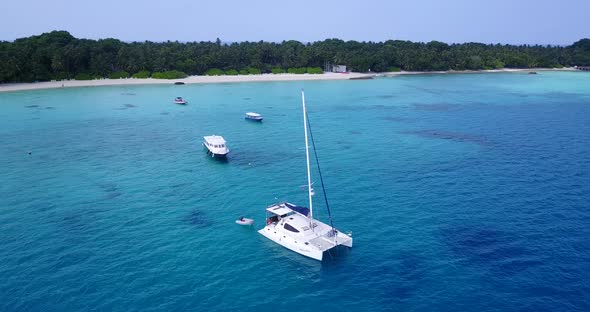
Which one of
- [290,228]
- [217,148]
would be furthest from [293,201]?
[217,148]

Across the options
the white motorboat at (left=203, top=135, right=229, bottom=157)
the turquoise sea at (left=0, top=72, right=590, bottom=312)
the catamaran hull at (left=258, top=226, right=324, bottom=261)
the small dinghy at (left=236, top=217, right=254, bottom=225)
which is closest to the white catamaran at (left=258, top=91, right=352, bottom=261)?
the catamaran hull at (left=258, top=226, right=324, bottom=261)

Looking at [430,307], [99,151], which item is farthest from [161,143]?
[430,307]

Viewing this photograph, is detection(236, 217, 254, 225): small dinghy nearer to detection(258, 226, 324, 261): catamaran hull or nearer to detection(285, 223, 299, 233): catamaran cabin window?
detection(258, 226, 324, 261): catamaran hull

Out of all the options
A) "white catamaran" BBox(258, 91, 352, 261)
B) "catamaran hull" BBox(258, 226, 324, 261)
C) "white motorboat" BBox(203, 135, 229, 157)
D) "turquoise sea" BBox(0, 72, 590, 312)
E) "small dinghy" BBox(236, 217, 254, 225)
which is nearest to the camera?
"turquoise sea" BBox(0, 72, 590, 312)

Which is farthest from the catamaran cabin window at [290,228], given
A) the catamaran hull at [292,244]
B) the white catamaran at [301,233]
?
the catamaran hull at [292,244]

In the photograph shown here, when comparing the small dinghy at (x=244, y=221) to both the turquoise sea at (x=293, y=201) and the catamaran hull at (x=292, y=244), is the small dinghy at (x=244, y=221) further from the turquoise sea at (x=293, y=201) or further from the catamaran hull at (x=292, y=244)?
the catamaran hull at (x=292, y=244)

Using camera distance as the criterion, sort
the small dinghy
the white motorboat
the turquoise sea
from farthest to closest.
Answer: the white motorboat < the small dinghy < the turquoise sea

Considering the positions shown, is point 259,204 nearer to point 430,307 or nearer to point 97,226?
point 97,226

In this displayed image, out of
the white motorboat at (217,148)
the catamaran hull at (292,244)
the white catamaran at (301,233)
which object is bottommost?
the catamaran hull at (292,244)
